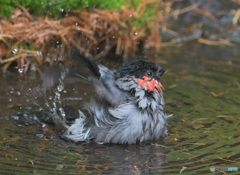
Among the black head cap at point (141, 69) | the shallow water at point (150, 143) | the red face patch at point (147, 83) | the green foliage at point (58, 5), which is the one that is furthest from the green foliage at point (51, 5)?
the red face patch at point (147, 83)

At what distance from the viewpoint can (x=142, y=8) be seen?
6.82 meters

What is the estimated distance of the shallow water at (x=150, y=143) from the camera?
354 centimetres

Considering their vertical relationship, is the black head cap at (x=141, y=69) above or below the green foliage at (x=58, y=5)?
below

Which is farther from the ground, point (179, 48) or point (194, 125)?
point (179, 48)

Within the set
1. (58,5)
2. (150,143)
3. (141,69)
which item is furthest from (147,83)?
(58,5)

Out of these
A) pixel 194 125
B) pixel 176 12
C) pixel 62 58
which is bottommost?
pixel 194 125

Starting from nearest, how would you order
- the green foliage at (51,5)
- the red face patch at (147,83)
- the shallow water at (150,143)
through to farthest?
the shallow water at (150,143)
the red face patch at (147,83)
the green foliage at (51,5)

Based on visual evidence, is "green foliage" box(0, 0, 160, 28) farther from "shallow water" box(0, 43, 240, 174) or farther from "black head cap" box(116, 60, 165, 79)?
"black head cap" box(116, 60, 165, 79)

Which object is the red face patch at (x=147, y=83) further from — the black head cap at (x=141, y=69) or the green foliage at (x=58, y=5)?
the green foliage at (x=58, y=5)

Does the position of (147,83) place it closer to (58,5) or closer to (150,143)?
(150,143)

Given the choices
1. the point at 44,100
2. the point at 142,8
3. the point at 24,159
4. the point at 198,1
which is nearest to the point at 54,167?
the point at 24,159

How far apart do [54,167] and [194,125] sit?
1.74 meters

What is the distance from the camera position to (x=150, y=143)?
4.16 m

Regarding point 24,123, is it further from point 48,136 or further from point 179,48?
point 179,48
